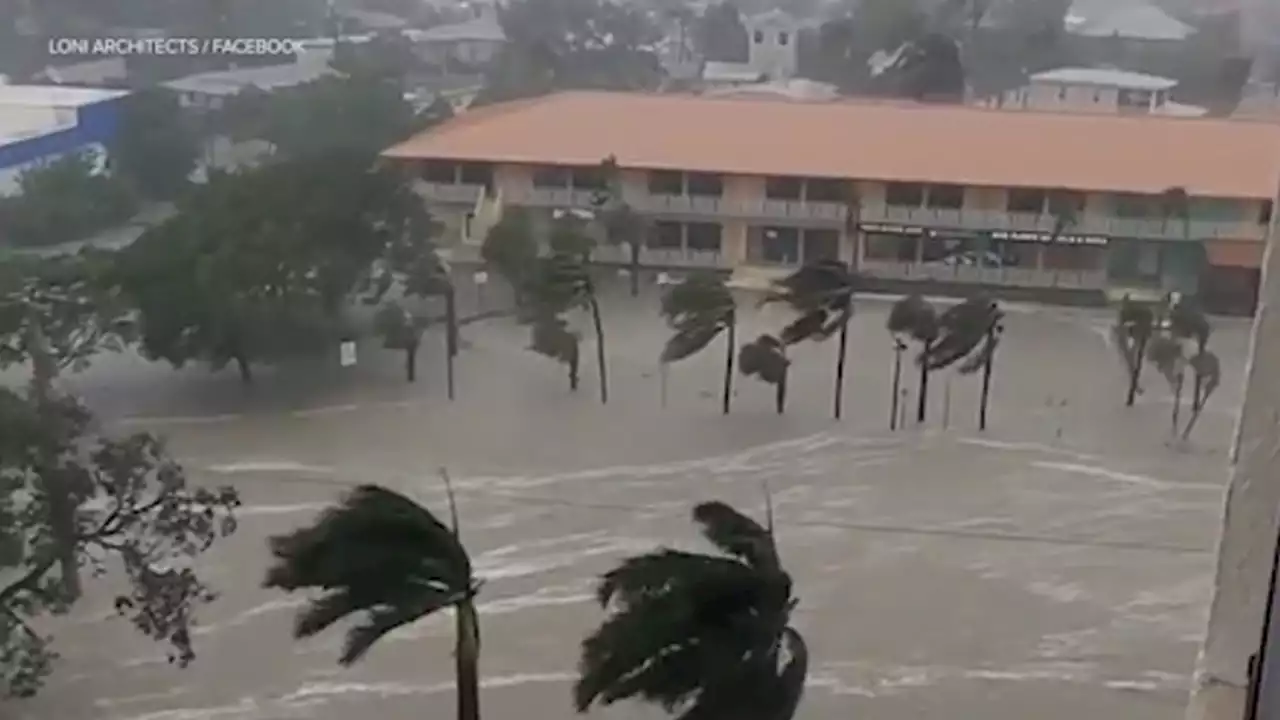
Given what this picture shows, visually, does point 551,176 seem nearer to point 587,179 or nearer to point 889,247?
point 587,179

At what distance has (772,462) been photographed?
1.02 meters

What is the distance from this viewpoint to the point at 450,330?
1.02 meters

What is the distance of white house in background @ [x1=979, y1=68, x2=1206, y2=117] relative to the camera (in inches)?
37.8

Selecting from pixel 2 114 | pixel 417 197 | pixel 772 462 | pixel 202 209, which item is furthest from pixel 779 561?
pixel 2 114

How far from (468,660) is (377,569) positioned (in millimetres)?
90

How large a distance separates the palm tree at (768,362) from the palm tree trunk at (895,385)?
0.07 metres

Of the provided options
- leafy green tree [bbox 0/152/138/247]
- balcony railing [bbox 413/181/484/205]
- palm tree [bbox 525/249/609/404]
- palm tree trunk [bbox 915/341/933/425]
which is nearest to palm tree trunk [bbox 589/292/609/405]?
palm tree [bbox 525/249/609/404]

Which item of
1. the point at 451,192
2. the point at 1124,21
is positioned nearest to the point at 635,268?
the point at 451,192

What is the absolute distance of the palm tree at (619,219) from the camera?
3.31ft

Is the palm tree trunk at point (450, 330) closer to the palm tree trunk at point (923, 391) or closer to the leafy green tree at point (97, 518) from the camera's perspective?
the leafy green tree at point (97, 518)

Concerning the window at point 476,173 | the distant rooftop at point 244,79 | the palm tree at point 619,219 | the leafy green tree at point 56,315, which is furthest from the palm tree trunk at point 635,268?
the leafy green tree at point 56,315

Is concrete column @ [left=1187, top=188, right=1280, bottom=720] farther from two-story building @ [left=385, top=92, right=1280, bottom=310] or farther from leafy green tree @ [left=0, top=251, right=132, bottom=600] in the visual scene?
leafy green tree @ [left=0, top=251, right=132, bottom=600]

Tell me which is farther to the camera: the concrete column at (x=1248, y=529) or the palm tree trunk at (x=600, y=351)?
the palm tree trunk at (x=600, y=351)

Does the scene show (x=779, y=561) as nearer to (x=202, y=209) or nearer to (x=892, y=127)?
(x=892, y=127)
